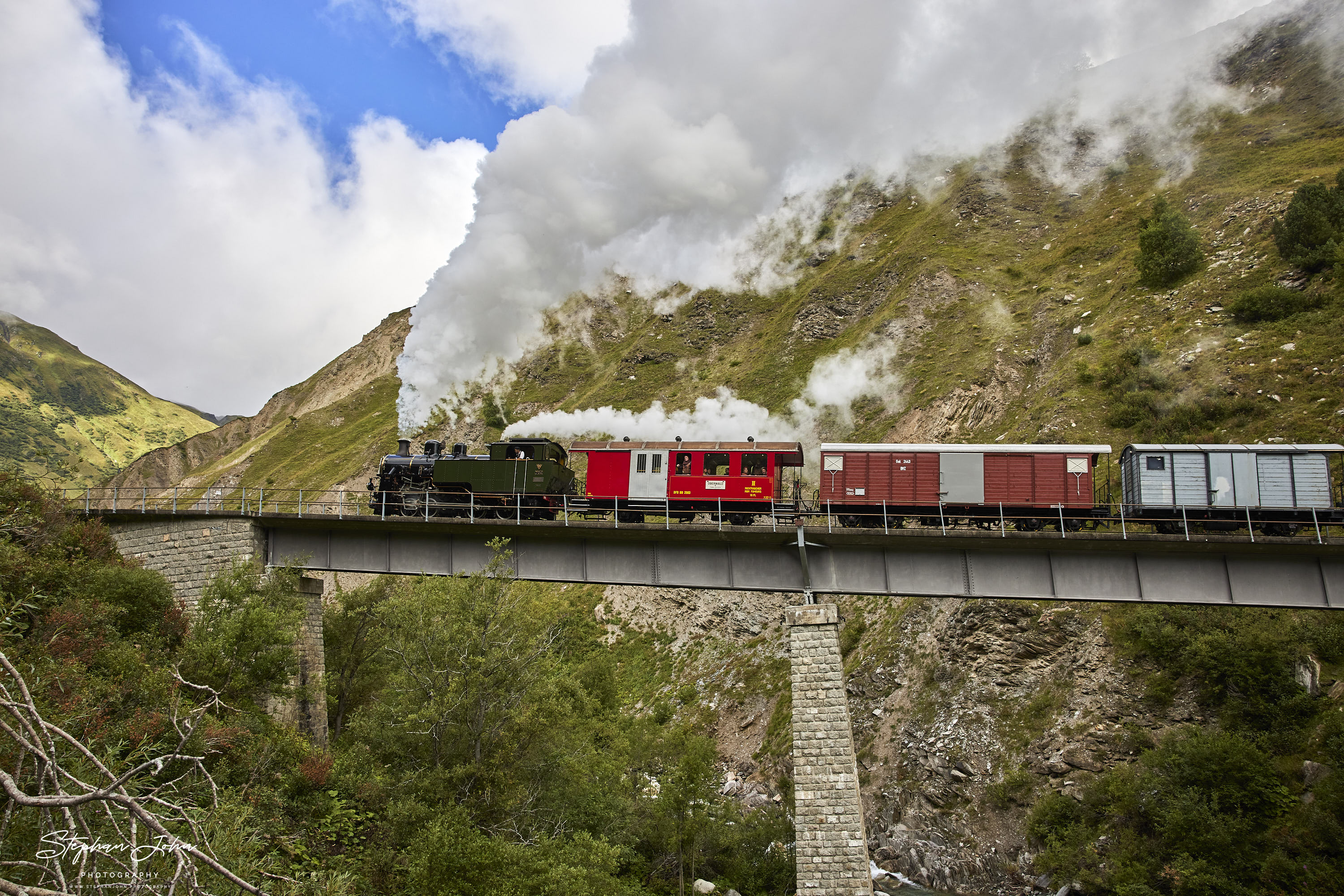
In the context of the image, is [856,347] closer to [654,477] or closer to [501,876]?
[654,477]

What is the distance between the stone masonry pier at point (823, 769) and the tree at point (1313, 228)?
37.2 meters

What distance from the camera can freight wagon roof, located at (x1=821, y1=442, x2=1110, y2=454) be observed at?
2620 cm

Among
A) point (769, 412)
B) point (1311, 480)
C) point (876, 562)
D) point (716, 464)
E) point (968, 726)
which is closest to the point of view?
point (1311, 480)

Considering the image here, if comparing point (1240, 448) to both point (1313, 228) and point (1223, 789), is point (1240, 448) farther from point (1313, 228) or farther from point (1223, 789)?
point (1313, 228)

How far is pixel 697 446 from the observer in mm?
27953

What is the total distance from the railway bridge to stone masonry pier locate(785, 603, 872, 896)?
0.13 ft

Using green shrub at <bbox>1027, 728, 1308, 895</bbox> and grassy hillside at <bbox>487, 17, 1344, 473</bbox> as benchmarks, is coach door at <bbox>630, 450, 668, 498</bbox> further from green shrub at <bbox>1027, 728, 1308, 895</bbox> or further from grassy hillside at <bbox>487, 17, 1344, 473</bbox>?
grassy hillside at <bbox>487, 17, 1344, 473</bbox>

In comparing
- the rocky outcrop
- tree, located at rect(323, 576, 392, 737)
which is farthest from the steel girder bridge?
tree, located at rect(323, 576, 392, 737)

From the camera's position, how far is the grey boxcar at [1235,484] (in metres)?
23.7

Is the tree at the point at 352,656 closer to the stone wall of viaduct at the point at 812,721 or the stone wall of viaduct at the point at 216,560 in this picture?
the stone wall of viaduct at the point at 216,560

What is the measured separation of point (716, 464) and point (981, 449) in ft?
30.8

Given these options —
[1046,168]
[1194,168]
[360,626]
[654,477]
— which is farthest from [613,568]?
[1046,168]

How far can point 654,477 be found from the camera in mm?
28016

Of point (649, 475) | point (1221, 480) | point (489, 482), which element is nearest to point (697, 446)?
point (649, 475)
